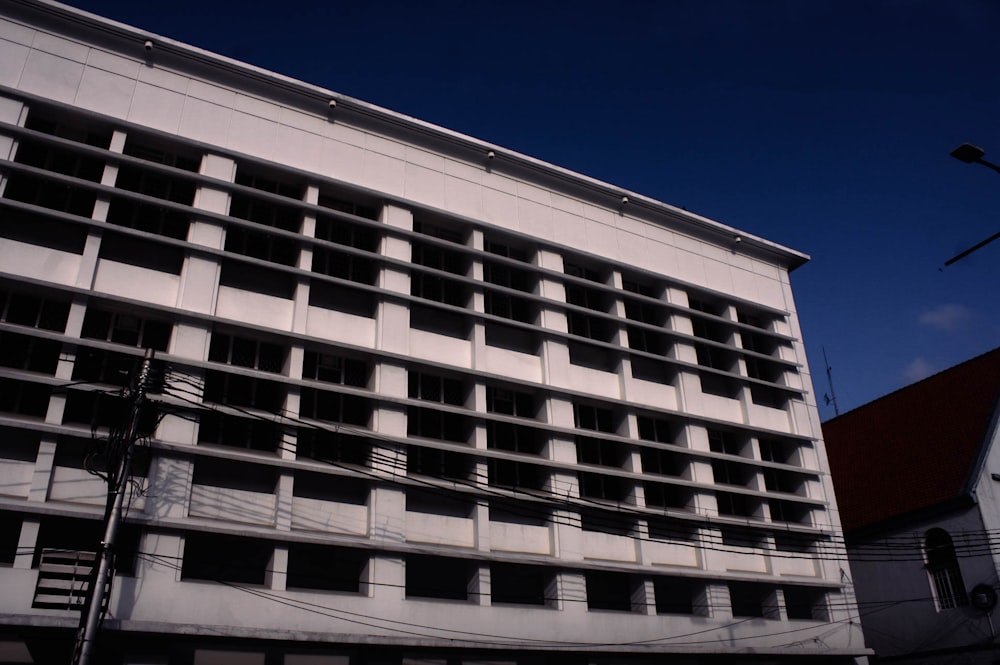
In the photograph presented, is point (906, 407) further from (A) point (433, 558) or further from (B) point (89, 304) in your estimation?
(B) point (89, 304)

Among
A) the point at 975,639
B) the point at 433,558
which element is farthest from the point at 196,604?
the point at 975,639

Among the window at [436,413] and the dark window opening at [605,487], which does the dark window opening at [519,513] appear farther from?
the window at [436,413]

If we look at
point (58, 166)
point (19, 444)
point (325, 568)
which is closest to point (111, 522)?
point (19, 444)

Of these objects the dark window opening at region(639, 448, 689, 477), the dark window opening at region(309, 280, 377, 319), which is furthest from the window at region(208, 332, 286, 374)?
the dark window opening at region(639, 448, 689, 477)

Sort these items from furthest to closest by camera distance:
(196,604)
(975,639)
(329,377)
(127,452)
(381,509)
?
(975,639)
(329,377)
(381,509)
(196,604)
(127,452)

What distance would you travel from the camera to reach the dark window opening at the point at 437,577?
24.4 m

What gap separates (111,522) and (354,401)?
9.42m

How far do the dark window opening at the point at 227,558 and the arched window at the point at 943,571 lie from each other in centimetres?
2562

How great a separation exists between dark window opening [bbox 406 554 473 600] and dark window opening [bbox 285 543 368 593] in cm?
159

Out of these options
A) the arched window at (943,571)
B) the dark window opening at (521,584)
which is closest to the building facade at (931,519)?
the arched window at (943,571)

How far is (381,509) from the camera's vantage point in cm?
2355

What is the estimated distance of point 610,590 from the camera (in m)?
27.9

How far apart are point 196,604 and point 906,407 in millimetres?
32913

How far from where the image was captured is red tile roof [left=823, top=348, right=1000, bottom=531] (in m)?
34.7
